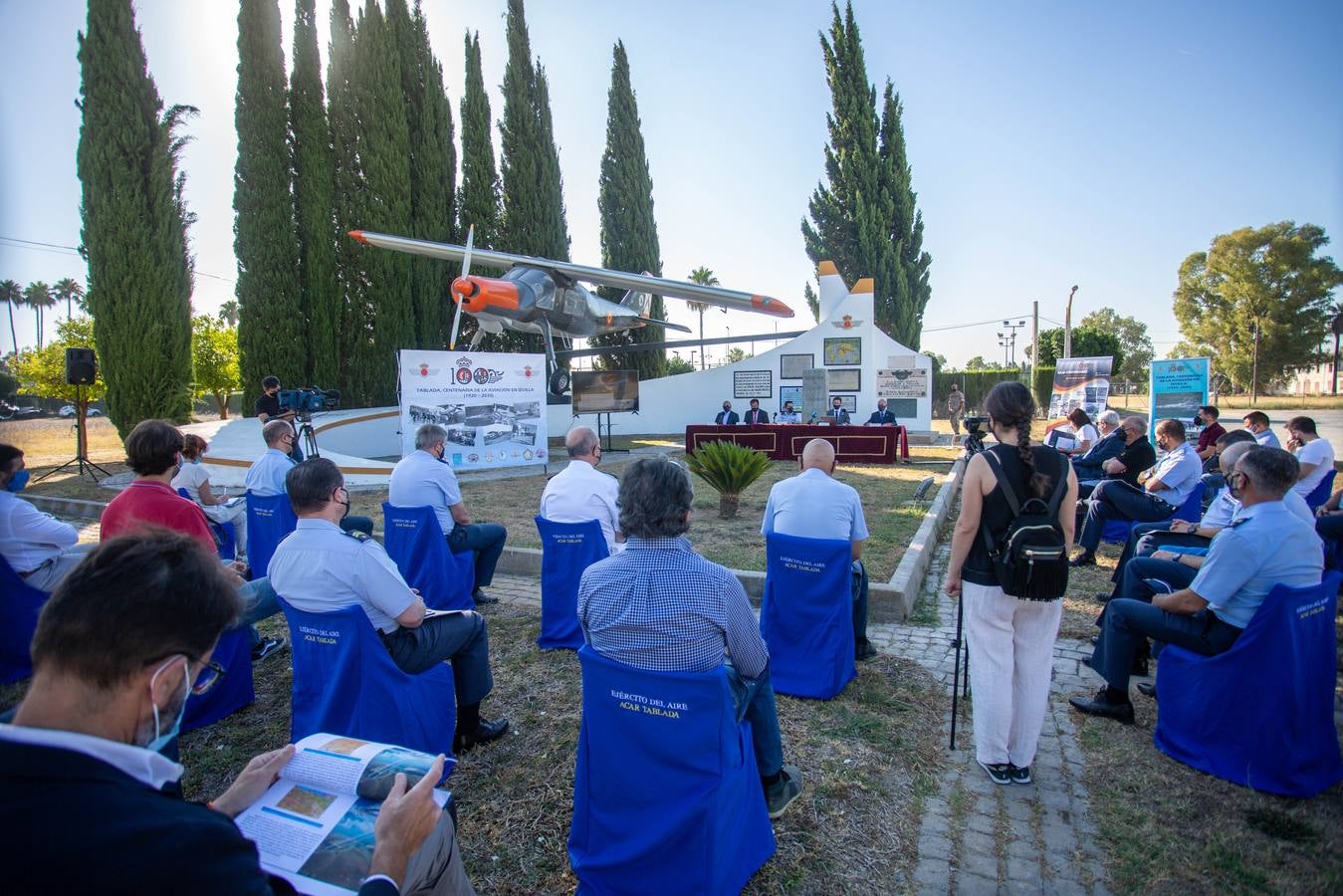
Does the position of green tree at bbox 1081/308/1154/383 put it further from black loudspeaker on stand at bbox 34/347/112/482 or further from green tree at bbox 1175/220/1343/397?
black loudspeaker on stand at bbox 34/347/112/482

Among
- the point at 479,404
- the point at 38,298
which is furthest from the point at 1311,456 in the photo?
the point at 38,298

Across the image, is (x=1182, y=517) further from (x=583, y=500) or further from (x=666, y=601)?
(x=666, y=601)

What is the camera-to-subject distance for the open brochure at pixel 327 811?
1.33 meters

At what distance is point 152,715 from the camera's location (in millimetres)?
1071

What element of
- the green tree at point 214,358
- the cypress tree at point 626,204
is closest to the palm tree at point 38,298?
the green tree at point 214,358

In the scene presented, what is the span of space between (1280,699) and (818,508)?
2112mm

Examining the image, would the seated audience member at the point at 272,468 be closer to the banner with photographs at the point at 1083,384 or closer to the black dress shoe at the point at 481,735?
the black dress shoe at the point at 481,735

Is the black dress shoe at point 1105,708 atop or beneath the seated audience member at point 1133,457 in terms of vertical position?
beneath

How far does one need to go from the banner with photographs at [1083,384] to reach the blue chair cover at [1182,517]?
1147 centimetres

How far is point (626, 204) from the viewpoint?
84.3 feet

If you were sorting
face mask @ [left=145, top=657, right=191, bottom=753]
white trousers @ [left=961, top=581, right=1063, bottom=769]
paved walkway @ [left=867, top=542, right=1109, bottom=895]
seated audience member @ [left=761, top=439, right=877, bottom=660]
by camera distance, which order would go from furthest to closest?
1. seated audience member @ [left=761, top=439, right=877, bottom=660]
2. white trousers @ [left=961, top=581, right=1063, bottom=769]
3. paved walkway @ [left=867, top=542, right=1109, bottom=895]
4. face mask @ [left=145, top=657, right=191, bottom=753]

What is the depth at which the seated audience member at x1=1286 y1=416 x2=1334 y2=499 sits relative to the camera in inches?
225

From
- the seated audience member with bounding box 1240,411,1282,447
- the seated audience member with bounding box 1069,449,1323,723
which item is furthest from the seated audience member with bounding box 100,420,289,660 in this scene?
the seated audience member with bounding box 1240,411,1282,447

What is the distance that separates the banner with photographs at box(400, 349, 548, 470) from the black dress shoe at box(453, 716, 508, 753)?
9.23 meters
